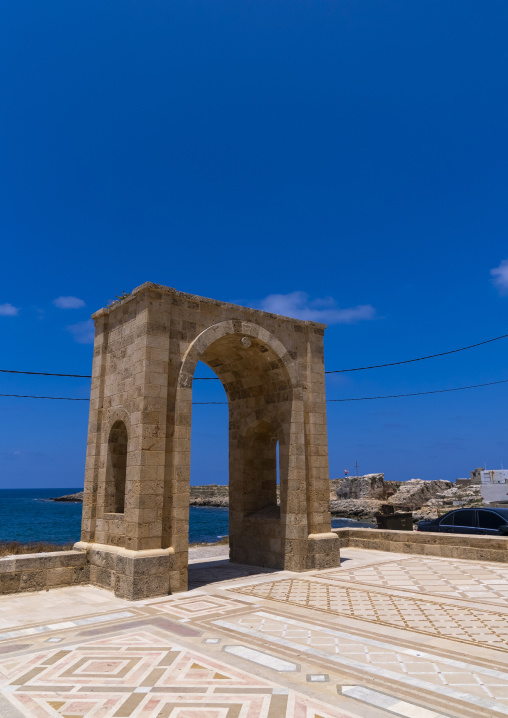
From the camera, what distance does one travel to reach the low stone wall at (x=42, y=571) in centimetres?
959

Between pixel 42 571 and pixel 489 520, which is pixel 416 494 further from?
pixel 42 571

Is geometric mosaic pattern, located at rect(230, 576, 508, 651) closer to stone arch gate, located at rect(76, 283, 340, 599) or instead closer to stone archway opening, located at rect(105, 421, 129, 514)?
stone arch gate, located at rect(76, 283, 340, 599)

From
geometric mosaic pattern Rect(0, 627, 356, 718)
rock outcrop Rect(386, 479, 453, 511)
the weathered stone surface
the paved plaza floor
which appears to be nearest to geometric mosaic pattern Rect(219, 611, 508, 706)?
the paved plaza floor

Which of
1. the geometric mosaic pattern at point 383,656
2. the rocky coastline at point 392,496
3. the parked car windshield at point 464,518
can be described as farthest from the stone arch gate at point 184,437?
the rocky coastline at point 392,496

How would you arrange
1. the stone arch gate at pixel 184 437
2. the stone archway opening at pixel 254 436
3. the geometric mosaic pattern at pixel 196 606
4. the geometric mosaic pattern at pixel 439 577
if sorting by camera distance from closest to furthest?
the geometric mosaic pattern at pixel 196 606 < the geometric mosaic pattern at pixel 439 577 < the stone arch gate at pixel 184 437 < the stone archway opening at pixel 254 436

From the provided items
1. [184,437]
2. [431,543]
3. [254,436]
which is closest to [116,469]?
[184,437]

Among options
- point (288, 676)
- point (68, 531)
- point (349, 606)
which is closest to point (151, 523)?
point (349, 606)

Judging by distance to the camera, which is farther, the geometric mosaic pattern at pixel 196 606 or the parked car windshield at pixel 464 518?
the parked car windshield at pixel 464 518

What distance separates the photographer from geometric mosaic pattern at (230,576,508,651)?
273 inches

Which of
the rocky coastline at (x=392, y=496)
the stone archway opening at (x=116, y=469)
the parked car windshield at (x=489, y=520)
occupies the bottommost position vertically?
the rocky coastline at (x=392, y=496)

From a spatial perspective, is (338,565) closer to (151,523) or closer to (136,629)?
(151,523)

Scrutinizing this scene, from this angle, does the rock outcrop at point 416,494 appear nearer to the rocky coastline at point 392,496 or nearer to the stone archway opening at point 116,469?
the rocky coastline at point 392,496

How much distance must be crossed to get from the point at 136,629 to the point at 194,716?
9.82 feet

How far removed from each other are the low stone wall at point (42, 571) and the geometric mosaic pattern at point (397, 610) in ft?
10.5
